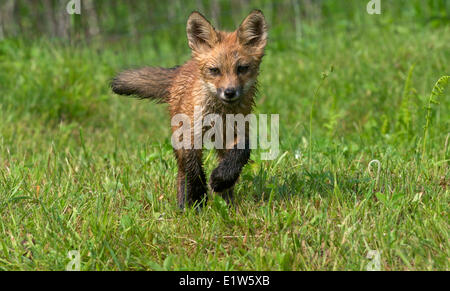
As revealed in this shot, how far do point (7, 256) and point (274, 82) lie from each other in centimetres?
629

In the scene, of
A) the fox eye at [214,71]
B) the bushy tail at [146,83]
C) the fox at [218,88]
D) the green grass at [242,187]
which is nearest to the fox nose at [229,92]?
the fox at [218,88]

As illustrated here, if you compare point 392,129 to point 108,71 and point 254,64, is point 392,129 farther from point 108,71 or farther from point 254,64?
point 108,71

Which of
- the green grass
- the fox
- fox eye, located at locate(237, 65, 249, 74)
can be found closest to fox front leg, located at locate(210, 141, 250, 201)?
the fox

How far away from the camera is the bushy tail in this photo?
5.42 metres

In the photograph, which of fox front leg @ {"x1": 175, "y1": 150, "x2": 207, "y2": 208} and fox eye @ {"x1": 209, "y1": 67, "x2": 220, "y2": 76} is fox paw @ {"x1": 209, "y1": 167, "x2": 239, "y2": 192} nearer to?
fox front leg @ {"x1": 175, "y1": 150, "x2": 207, "y2": 208}

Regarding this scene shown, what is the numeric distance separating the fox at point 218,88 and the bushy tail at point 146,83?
1.28 ft

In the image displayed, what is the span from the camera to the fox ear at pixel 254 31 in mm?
4738

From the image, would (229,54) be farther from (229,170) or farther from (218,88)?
(229,170)

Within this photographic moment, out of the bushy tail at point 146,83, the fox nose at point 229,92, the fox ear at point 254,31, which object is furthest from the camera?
the bushy tail at point 146,83

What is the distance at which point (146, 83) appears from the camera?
545cm

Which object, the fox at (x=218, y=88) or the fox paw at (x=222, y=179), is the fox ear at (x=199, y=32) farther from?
the fox paw at (x=222, y=179)

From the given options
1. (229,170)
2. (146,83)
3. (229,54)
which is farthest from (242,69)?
(146,83)
